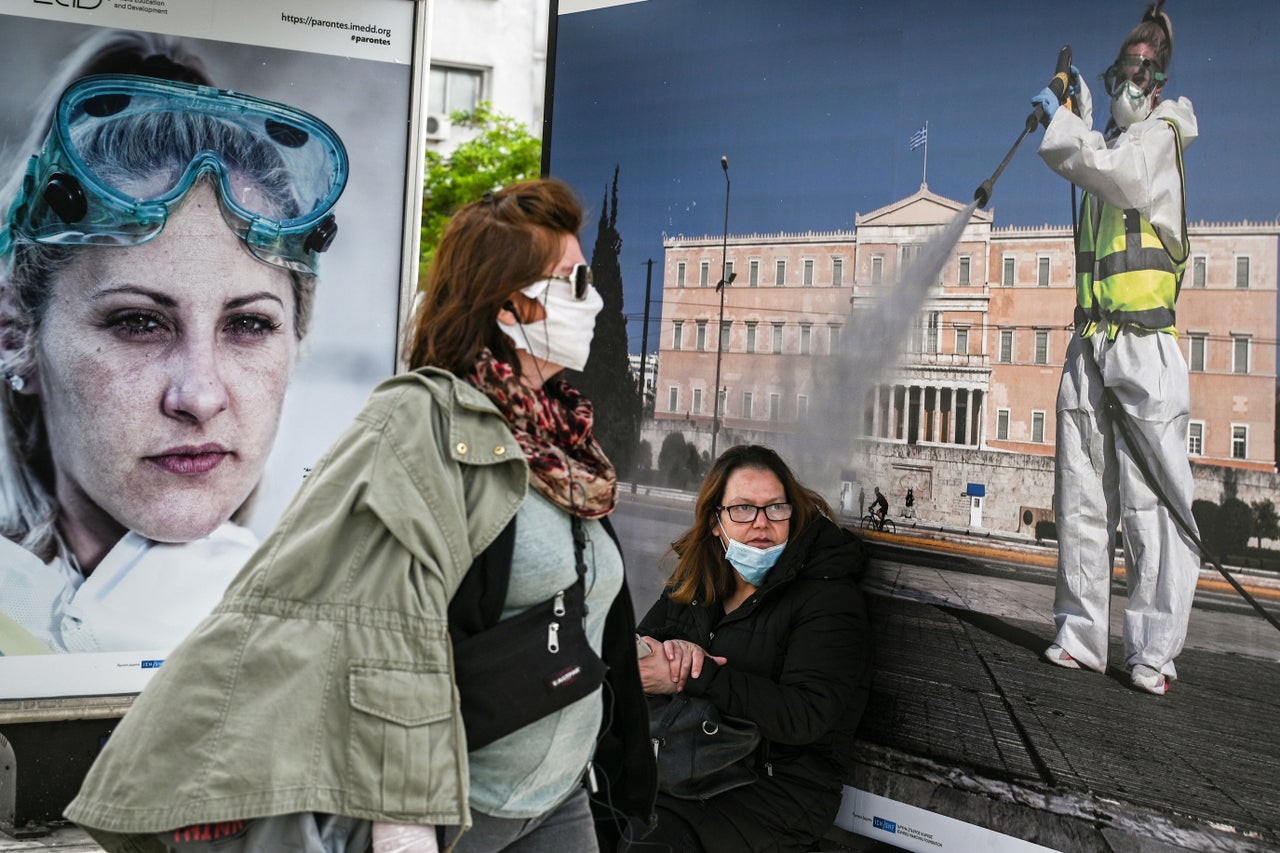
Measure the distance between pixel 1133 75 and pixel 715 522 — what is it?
1845 mm

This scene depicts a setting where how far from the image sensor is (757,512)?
3.89 metres

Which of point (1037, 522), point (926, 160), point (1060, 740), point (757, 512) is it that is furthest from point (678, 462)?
point (1060, 740)

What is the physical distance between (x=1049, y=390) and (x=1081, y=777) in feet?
3.40

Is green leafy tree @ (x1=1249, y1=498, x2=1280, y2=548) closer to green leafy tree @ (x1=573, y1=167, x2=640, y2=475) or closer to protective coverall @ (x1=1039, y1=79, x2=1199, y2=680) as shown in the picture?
protective coverall @ (x1=1039, y1=79, x2=1199, y2=680)

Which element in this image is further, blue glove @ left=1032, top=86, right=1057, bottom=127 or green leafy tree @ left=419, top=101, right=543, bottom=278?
green leafy tree @ left=419, top=101, right=543, bottom=278

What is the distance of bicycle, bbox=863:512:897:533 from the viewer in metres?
3.85

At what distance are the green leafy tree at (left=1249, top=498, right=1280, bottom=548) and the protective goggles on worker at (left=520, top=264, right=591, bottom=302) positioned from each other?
65.5 inches

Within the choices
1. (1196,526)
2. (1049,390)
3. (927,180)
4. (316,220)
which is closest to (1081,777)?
(1196,526)

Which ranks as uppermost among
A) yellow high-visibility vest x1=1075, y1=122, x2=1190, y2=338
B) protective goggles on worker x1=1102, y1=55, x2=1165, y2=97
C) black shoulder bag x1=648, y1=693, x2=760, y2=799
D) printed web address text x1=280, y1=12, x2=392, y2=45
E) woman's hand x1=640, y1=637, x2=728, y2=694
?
printed web address text x1=280, y1=12, x2=392, y2=45

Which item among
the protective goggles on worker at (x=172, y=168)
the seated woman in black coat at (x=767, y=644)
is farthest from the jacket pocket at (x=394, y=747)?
the protective goggles on worker at (x=172, y=168)

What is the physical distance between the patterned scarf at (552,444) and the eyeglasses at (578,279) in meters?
0.20

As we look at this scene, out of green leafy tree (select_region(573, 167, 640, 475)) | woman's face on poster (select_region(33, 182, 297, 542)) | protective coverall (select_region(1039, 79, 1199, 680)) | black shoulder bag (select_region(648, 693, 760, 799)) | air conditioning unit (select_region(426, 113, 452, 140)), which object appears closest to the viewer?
protective coverall (select_region(1039, 79, 1199, 680))

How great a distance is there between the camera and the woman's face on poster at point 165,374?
472 centimetres

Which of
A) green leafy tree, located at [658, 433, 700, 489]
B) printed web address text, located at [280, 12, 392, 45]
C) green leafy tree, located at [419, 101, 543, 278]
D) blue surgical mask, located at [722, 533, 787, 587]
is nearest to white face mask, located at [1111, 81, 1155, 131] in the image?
blue surgical mask, located at [722, 533, 787, 587]
